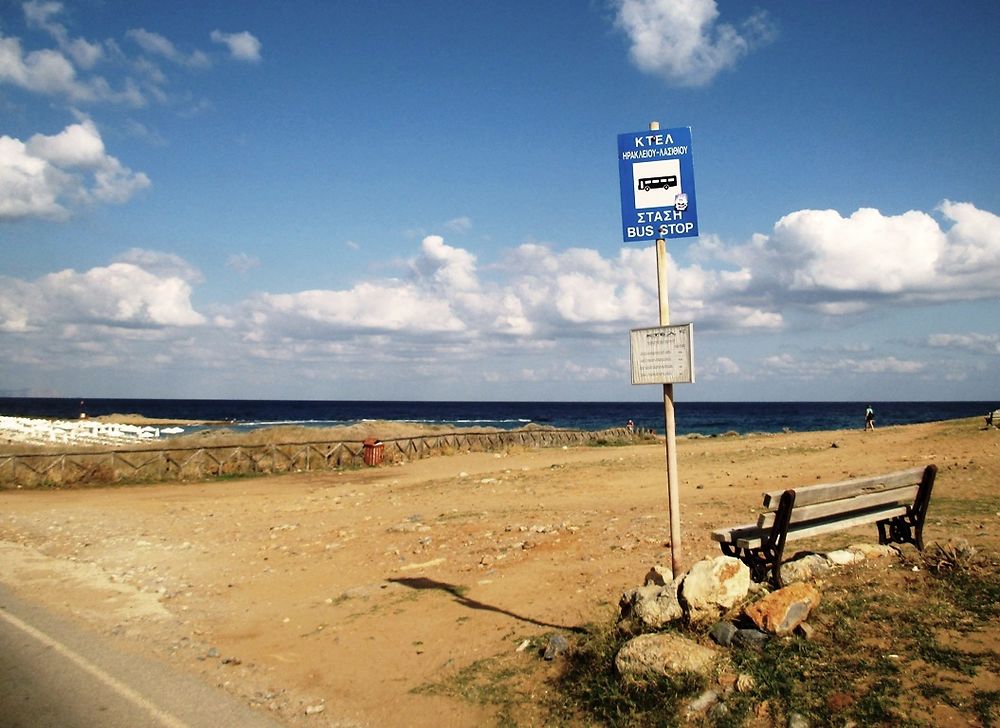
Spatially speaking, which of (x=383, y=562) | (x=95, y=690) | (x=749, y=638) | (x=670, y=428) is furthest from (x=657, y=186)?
(x=383, y=562)

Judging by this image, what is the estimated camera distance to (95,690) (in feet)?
20.6

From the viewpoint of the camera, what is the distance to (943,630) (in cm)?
514

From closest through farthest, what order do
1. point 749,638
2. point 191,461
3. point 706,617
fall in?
point 749,638 < point 706,617 < point 191,461

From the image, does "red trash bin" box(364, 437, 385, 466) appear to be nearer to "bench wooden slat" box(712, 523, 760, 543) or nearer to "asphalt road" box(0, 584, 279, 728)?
"asphalt road" box(0, 584, 279, 728)

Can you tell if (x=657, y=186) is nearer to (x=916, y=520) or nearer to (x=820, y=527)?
(x=820, y=527)

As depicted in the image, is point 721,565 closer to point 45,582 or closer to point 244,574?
point 244,574

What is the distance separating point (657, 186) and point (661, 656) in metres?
4.21

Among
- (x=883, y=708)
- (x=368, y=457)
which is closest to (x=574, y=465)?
(x=368, y=457)

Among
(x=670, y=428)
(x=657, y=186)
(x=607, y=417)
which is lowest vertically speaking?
(x=607, y=417)

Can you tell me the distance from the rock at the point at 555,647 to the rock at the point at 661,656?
0.97 metres

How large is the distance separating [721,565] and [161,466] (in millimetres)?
25036

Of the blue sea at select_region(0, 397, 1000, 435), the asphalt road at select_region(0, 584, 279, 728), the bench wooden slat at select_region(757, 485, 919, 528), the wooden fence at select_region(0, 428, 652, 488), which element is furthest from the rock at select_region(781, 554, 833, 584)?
the blue sea at select_region(0, 397, 1000, 435)

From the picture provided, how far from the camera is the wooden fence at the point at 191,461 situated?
23609 millimetres

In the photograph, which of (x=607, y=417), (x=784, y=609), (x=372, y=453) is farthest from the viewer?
(x=607, y=417)
